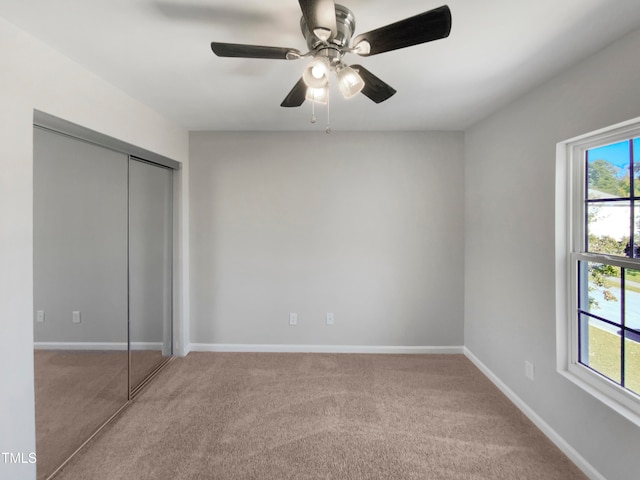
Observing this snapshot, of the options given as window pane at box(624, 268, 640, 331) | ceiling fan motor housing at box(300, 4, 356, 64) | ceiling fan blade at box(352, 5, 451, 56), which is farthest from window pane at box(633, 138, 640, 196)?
ceiling fan motor housing at box(300, 4, 356, 64)

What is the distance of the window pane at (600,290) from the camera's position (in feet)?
5.65

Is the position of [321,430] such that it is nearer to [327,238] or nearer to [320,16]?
[327,238]

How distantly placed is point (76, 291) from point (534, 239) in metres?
3.13

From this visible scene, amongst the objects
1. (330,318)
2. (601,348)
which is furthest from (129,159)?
(601,348)

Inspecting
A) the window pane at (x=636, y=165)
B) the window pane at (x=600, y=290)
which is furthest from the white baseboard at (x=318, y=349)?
the window pane at (x=636, y=165)

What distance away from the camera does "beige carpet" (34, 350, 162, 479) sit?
5.52 feet

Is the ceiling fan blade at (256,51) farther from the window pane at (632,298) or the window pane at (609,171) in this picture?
the window pane at (632,298)

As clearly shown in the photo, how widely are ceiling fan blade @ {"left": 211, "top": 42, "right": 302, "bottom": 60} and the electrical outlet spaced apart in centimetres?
255

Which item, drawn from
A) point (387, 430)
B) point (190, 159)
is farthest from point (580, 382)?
point (190, 159)

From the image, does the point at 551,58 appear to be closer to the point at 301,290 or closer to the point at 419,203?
the point at 419,203

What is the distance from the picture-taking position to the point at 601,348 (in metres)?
1.81

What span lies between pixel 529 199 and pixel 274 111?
215 cm

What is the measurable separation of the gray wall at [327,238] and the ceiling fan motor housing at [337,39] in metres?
1.94

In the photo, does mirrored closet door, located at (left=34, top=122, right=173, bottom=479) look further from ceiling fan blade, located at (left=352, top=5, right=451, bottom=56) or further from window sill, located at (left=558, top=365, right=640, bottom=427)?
window sill, located at (left=558, top=365, right=640, bottom=427)
